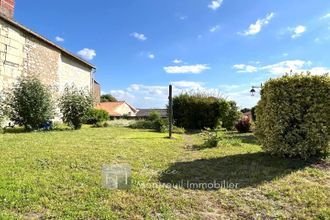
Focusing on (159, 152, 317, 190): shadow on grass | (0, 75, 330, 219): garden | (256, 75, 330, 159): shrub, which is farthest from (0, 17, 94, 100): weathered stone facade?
(256, 75, 330, 159): shrub

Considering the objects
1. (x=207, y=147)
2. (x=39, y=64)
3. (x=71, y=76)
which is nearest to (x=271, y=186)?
(x=207, y=147)

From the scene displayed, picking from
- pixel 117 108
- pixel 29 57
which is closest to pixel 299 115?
pixel 29 57

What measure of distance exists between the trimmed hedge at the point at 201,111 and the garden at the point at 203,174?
9.23m

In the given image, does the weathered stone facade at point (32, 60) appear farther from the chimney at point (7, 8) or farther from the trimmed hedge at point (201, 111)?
the trimmed hedge at point (201, 111)

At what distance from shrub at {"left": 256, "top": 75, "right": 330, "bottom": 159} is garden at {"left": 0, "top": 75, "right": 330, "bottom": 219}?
0.07 feet

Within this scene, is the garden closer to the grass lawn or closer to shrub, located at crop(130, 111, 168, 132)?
the grass lawn

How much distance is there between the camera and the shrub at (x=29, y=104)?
13.5 meters

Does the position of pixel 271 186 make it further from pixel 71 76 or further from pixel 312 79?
pixel 71 76

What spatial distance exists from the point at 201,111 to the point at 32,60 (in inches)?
399

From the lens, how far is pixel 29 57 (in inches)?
681

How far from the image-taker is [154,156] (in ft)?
24.2

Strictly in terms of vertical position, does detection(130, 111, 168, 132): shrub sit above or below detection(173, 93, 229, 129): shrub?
below

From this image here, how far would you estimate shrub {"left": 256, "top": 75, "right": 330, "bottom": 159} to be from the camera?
6.76m

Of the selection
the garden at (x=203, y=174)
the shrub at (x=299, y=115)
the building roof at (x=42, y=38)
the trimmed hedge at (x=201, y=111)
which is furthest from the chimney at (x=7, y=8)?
the shrub at (x=299, y=115)
